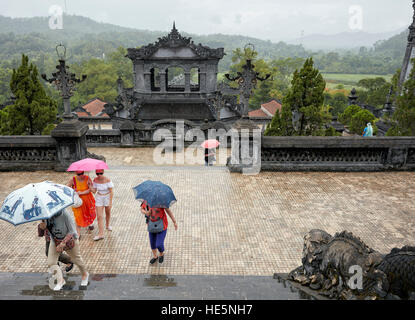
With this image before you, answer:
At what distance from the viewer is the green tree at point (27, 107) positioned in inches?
572

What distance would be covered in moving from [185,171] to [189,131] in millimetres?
6368

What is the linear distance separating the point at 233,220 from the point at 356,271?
4.23 metres

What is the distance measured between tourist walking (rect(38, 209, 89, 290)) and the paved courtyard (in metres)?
0.99

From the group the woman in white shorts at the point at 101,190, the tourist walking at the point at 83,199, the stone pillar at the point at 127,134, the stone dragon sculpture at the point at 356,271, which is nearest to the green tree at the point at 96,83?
the stone pillar at the point at 127,134

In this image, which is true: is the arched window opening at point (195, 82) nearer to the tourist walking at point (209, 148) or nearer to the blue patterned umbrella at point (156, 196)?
the tourist walking at point (209, 148)

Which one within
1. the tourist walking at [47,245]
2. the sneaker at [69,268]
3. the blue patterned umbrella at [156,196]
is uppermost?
the blue patterned umbrella at [156,196]

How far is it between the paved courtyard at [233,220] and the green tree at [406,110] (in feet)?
7.75

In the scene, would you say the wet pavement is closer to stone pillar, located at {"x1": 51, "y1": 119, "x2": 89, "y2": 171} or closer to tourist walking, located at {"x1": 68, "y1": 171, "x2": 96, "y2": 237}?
tourist walking, located at {"x1": 68, "y1": 171, "x2": 96, "y2": 237}

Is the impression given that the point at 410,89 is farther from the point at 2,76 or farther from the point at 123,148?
the point at 2,76

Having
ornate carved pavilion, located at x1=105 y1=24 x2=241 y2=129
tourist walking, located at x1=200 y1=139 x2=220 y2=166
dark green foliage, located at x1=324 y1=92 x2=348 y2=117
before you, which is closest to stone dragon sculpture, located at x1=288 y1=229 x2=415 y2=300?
tourist walking, located at x1=200 y1=139 x2=220 y2=166

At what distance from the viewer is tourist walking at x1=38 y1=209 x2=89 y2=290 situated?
523 cm
